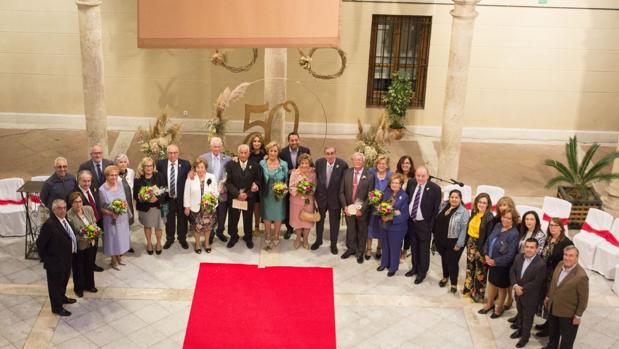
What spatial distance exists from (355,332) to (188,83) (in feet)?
27.7

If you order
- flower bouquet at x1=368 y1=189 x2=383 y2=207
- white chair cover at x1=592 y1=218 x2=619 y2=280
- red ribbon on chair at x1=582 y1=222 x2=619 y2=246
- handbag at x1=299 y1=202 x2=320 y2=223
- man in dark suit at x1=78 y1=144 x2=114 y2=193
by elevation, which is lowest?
white chair cover at x1=592 y1=218 x2=619 y2=280

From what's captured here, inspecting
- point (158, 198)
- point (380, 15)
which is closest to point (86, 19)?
point (158, 198)

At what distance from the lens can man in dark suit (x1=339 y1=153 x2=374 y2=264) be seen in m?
10.4

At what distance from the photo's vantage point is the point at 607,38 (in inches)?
629

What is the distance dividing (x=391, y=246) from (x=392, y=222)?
39cm

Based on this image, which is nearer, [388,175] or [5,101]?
[388,175]

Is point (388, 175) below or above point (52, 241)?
above

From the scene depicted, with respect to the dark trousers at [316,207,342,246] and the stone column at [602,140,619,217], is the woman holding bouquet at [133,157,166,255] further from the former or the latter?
the stone column at [602,140,619,217]

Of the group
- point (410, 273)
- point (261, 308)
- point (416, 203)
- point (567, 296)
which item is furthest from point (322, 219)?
point (567, 296)

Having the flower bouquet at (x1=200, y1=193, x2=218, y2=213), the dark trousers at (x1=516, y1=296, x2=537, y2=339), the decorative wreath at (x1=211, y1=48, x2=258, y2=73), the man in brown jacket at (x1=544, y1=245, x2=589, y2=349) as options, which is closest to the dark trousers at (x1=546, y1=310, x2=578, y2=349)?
the man in brown jacket at (x1=544, y1=245, x2=589, y2=349)

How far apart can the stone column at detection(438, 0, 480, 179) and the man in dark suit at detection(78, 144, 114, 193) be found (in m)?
5.46

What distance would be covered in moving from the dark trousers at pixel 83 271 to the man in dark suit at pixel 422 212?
4057mm

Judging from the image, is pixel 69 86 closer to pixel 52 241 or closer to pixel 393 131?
pixel 393 131

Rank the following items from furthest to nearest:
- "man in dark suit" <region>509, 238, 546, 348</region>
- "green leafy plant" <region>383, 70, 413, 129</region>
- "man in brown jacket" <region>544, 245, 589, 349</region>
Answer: "green leafy plant" <region>383, 70, 413, 129</region>, "man in dark suit" <region>509, 238, 546, 348</region>, "man in brown jacket" <region>544, 245, 589, 349</region>
